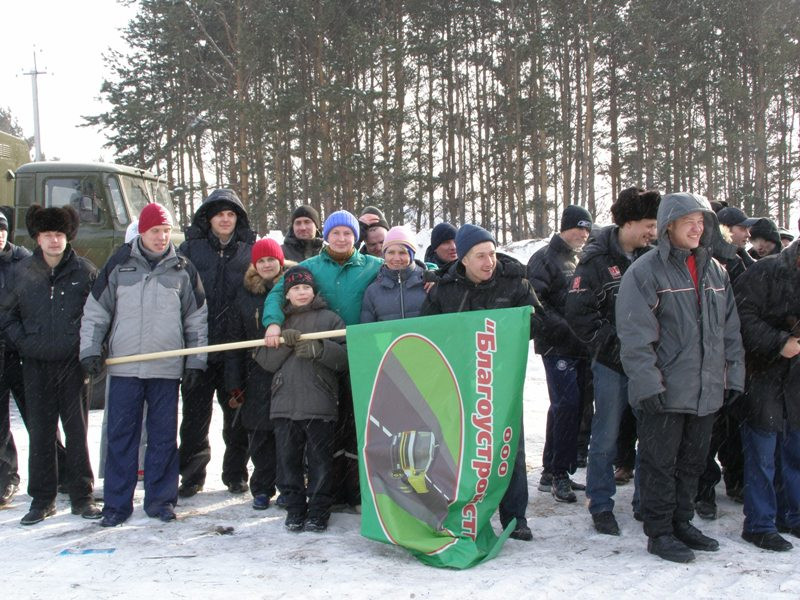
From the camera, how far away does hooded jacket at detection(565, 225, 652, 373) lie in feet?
14.2

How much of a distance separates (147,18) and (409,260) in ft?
73.4

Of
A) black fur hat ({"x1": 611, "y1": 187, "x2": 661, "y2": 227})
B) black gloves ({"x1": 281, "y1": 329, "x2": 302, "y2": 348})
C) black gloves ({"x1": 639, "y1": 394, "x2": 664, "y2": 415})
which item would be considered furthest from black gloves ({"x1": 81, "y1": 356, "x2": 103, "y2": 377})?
black fur hat ({"x1": 611, "y1": 187, "x2": 661, "y2": 227})

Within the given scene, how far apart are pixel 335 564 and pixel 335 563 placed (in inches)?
0.6

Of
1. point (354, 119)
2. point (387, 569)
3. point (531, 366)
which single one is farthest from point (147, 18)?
point (387, 569)

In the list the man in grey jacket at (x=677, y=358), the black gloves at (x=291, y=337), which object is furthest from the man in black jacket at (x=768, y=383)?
the black gloves at (x=291, y=337)

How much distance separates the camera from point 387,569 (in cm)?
374

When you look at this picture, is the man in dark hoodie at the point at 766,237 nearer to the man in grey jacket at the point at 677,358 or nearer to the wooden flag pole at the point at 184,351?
the man in grey jacket at the point at 677,358

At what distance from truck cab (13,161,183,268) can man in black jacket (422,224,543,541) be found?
6729 mm

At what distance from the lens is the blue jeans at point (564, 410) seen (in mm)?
4926

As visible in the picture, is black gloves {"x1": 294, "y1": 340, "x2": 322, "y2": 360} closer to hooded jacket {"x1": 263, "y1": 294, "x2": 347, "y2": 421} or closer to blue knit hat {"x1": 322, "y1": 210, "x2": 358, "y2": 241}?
hooded jacket {"x1": 263, "y1": 294, "x2": 347, "y2": 421}

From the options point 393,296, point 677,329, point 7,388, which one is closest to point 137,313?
point 7,388

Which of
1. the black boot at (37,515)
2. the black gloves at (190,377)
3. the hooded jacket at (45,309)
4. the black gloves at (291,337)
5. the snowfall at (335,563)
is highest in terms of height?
the hooded jacket at (45,309)

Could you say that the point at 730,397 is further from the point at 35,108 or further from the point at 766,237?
the point at 35,108

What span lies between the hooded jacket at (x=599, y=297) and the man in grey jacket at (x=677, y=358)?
1.32ft
